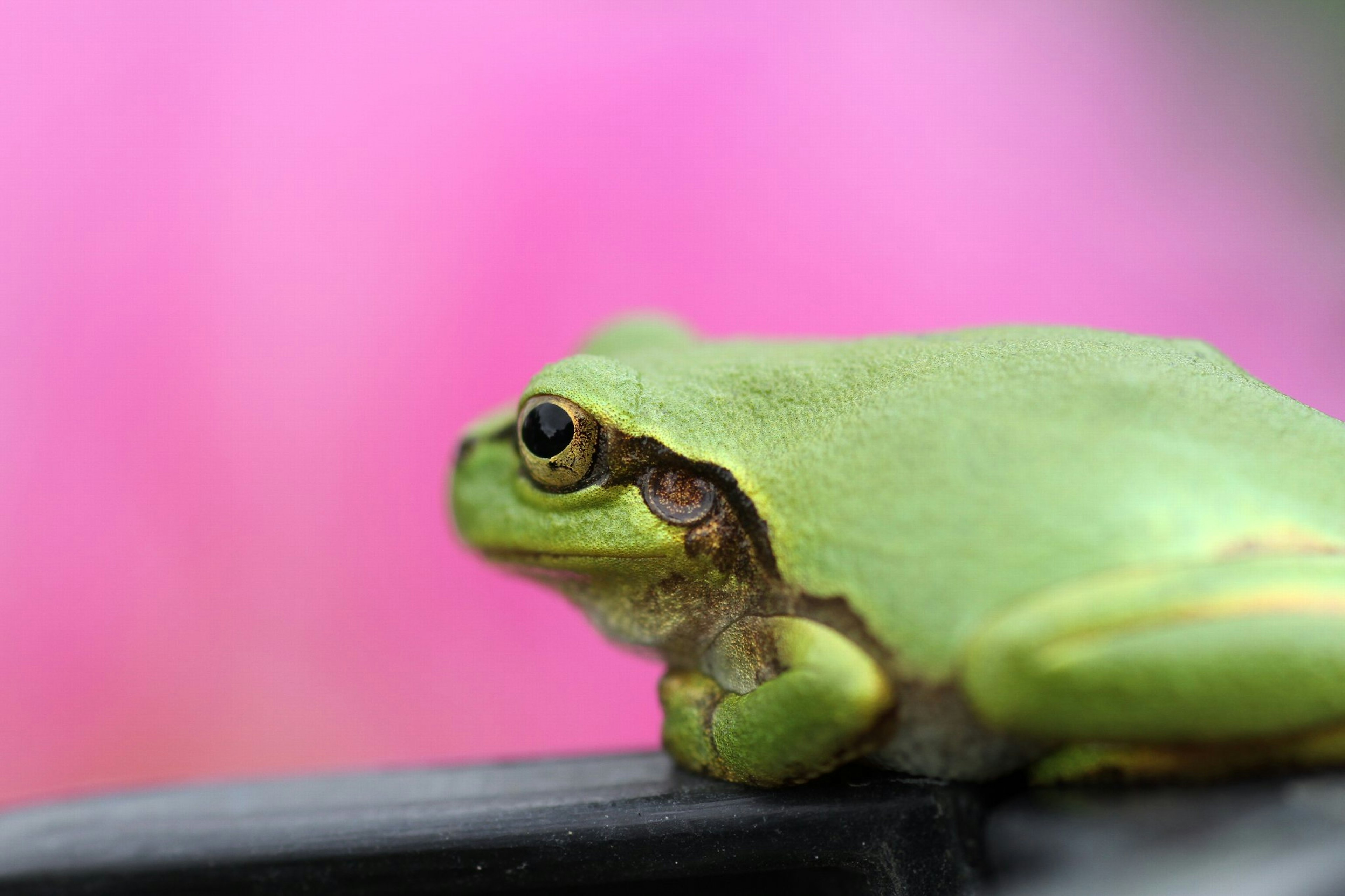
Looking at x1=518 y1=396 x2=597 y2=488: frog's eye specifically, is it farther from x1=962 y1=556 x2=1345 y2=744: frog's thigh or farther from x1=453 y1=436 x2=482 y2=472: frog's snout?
x1=962 y1=556 x2=1345 y2=744: frog's thigh

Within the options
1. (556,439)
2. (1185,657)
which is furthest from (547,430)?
(1185,657)

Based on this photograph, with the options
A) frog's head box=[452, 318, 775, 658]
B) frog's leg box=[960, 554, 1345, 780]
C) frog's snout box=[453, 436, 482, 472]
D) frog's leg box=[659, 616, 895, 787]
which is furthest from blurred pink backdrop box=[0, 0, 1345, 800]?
frog's leg box=[960, 554, 1345, 780]

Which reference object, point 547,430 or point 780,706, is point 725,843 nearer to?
point 780,706

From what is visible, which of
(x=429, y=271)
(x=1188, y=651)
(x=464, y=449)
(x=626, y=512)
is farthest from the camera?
(x=429, y=271)

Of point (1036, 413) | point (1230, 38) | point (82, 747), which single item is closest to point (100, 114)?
point (82, 747)

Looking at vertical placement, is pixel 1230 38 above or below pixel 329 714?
above

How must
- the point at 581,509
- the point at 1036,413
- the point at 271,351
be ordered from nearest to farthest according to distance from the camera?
1. the point at 1036,413
2. the point at 581,509
3. the point at 271,351

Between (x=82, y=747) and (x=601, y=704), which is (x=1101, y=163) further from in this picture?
(x=82, y=747)

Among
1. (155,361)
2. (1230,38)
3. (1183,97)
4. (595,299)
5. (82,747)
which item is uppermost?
(1230,38)
